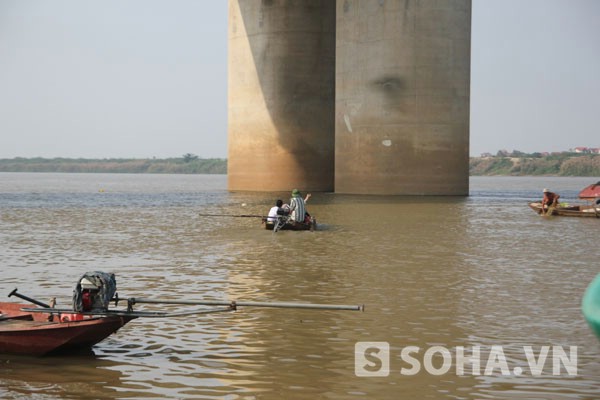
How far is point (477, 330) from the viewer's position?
12250 mm

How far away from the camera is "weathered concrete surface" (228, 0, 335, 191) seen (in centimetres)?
5859

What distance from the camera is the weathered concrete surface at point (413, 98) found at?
1895 inches

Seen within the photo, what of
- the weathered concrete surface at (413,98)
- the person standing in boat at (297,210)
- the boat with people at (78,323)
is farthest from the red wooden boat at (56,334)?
the weathered concrete surface at (413,98)

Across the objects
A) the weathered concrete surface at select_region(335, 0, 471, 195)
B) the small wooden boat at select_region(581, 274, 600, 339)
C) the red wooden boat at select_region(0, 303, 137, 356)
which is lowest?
the red wooden boat at select_region(0, 303, 137, 356)

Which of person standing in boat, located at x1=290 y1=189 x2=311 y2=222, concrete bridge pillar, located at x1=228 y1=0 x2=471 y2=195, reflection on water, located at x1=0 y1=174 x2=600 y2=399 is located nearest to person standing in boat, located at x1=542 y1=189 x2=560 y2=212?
reflection on water, located at x1=0 y1=174 x2=600 y2=399

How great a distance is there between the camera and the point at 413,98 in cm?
4838

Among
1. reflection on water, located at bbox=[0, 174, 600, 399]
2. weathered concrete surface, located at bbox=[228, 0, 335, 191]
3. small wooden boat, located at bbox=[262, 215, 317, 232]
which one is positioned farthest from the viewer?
weathered concrete surface, located at bbox=[228, 0, 335, 191]

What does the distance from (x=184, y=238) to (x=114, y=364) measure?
1583cm

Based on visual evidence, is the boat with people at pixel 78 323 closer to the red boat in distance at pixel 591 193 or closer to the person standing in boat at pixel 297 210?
the person standing in boat at pixel 297 210

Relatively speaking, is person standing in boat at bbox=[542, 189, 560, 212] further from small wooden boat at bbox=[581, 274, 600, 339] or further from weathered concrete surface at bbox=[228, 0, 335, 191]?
small wooden boat at bbox=[581, 274, 600, 339]

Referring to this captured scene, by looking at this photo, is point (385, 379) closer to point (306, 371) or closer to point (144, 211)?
point (306, 371)

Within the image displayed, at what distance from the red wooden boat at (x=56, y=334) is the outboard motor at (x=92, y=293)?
0.38ft

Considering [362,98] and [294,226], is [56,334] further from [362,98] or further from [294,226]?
[362,98]

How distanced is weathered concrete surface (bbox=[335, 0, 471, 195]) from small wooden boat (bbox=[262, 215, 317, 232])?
20122 mm
